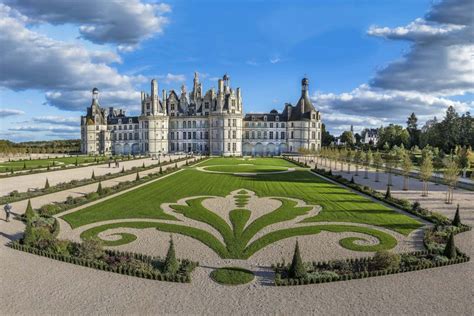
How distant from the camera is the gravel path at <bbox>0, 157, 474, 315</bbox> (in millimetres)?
11117

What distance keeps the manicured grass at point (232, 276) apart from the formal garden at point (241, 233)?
4 cm

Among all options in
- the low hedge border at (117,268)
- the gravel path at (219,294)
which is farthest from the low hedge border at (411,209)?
the low hedge border at (117,268)

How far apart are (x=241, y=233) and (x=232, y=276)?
5.69 m

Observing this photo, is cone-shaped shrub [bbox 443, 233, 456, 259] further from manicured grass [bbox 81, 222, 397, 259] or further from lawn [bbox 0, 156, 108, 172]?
lawn [bbox 0, 156, 108, 172]

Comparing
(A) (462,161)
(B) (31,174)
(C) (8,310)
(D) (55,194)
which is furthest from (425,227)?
(B) (31,174)

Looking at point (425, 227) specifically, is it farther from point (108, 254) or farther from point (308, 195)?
point (108, 254)

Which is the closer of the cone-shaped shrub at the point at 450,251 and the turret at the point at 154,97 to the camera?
the cone-shaped shrub at the point at 450,251

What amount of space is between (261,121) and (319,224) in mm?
94407

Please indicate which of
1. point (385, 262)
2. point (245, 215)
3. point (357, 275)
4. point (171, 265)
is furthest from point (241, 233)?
point (385, 262)

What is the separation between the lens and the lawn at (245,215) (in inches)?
713

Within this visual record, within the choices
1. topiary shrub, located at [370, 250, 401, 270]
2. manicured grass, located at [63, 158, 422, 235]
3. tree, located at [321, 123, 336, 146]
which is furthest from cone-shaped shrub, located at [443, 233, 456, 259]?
tree, located at [321, 123, 336, 146]

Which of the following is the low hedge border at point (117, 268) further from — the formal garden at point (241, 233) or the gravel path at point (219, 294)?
the gravel path at point (219, 294)

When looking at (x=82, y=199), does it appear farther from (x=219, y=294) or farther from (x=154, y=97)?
(x=154, y=97)

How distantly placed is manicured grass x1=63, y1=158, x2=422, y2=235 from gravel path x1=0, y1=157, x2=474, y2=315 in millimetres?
7057
